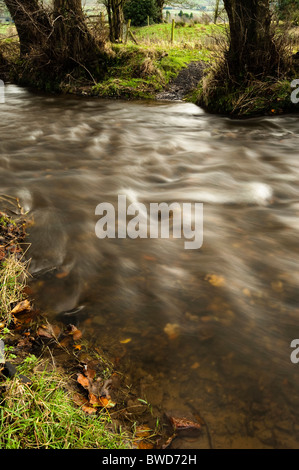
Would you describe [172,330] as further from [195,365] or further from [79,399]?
[79,399]

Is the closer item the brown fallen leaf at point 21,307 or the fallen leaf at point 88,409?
the fallen leaf at point 88,409

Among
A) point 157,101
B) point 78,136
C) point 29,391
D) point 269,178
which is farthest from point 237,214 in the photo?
point 157,101

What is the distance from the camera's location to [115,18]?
12.0 metres

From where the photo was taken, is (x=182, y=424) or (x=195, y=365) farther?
(x=195, y=365)

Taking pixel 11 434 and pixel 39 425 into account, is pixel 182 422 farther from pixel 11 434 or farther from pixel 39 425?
pixel 11 434

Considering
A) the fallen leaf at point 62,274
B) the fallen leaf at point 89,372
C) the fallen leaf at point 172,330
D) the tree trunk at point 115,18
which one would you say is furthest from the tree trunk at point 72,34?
the fallen leaf at point 89,372

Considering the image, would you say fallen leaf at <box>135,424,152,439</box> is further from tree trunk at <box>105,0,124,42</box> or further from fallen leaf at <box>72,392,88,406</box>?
tree trunk at <box>105,0,124,42</box>

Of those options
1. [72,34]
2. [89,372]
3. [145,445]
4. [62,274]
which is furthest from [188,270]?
[72,34]

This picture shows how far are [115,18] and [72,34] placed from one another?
309 centimetres

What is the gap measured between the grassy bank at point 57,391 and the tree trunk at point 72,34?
9388 millimetres

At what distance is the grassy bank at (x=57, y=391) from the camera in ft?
5.13

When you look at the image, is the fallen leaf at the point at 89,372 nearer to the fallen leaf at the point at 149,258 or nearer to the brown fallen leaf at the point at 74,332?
the brown fallen leaf at the point at 74,332

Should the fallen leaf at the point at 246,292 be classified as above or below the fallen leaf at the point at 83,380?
above

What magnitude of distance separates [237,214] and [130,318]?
2.03 meters
